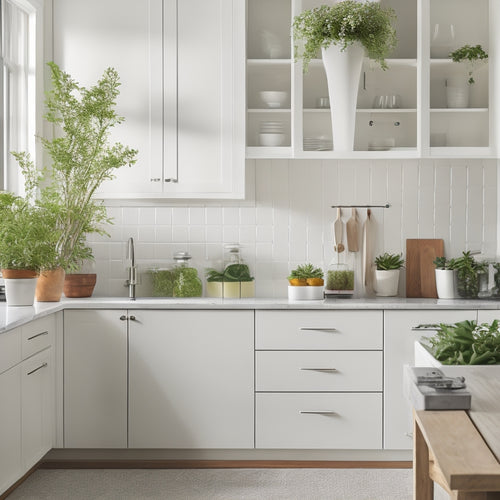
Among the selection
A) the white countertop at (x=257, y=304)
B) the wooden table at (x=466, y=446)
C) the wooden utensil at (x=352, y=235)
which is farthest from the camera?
the wooden utensil at (x=352, y=235)

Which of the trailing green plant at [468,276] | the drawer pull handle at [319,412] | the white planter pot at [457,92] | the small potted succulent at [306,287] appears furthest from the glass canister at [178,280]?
the white planter pot at [457,92]

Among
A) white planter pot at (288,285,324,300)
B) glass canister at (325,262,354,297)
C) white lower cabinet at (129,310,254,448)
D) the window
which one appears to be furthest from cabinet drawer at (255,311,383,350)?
the window

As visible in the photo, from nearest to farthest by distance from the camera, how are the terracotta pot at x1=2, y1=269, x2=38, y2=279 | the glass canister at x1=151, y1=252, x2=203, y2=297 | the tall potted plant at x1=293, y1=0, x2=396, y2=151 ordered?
the terracotta pot at x1=2, y1=269, x2=38, y2=279
the tall potted plant at x1=293, y1=0, x2=396, y2=151
the glass canister at x1=151, y1=252, x2=203, y2=297

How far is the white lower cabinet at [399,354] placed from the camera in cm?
401

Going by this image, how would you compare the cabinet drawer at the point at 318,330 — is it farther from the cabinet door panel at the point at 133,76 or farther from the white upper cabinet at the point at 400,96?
the cabinet door panel at the point at 133,76

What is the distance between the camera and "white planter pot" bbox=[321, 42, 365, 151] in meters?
4.17

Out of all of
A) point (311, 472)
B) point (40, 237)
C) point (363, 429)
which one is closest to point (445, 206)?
point (363, 429)

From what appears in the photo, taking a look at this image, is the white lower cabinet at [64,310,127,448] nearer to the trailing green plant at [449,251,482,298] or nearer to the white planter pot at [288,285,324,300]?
the white planter pot at [288,285,324,300]

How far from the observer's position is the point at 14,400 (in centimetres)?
334

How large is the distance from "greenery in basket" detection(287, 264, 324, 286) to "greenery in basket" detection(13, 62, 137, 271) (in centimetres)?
114

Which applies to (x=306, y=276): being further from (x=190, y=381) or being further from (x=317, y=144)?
(x=190, y=381)

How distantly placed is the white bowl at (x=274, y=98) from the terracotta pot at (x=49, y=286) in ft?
5.06

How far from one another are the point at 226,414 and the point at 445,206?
1.87 m

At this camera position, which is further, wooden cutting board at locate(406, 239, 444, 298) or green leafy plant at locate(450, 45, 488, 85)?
wooden cutting board at locate(406, 239, 444, 298)
